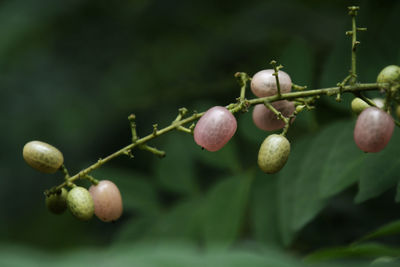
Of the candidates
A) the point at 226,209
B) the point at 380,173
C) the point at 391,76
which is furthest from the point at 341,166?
the point at 226,209

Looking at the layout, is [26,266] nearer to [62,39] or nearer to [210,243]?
[210,243]

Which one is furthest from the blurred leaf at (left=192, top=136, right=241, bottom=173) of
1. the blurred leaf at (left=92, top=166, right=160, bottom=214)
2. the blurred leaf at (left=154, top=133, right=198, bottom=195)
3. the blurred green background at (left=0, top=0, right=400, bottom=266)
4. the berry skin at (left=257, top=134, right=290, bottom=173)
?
the berry skin at (left=257, top=134, right=290, bottom=173)

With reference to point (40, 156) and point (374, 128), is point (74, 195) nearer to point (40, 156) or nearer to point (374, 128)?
point (40, 156)

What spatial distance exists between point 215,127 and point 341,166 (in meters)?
0.47

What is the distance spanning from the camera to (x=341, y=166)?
1411 mm

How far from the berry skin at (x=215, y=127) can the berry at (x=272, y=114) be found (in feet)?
0.37

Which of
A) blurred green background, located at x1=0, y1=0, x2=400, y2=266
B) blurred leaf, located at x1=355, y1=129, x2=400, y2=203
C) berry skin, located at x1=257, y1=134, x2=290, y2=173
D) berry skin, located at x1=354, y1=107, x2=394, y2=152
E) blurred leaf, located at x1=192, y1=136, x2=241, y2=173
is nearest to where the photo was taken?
berry skin, located at x1=354, y1=107, x2=394, y2=152

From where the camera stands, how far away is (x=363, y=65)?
1623mm

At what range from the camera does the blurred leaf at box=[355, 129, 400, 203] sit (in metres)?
1.24

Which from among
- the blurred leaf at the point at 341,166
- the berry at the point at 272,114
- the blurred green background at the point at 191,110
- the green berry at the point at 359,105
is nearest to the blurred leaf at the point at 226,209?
the blurred green background at the point at 191,110

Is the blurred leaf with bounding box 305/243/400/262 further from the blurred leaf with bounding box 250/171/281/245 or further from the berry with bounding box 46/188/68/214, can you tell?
the berry with bounding box 46/188/68/214

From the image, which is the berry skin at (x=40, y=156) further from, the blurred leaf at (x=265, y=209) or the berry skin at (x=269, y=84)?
the blurred leaf at (x=265, y=209)

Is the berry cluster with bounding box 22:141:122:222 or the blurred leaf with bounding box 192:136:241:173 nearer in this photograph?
the berry cluster with bounding box 22:141:122:222

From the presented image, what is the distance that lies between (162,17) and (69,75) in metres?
0.72
